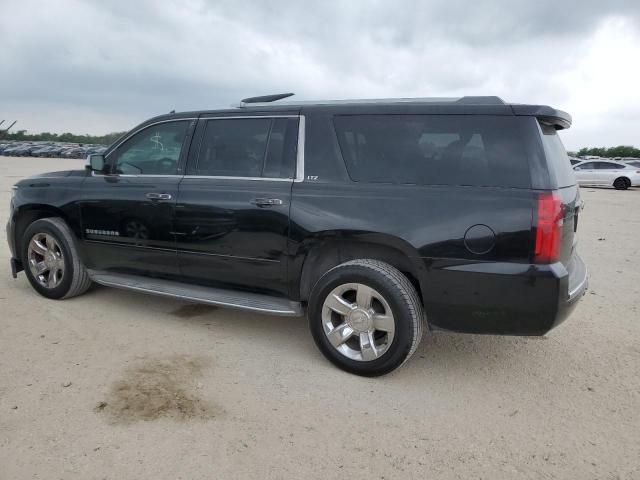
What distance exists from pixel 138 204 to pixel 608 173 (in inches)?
998

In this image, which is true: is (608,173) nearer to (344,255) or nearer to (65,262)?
(344,255)

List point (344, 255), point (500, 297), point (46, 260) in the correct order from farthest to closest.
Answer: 1. point (46, 260)
2. point (344, 255)
3. point (500, 297)

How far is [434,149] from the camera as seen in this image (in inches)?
131

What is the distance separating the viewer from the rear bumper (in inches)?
118

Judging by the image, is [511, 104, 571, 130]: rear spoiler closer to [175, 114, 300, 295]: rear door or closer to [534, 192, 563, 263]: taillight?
[534, 192, 563, 263]: taillight

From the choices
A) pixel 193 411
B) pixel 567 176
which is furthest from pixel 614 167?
pixel 193 411

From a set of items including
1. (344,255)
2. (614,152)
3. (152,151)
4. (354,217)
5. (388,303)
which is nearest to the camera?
(388,303)

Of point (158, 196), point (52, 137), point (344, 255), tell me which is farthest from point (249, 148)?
point (52, 137)

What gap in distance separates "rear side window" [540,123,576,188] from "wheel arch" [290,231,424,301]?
97cm

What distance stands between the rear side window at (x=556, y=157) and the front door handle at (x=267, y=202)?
176 cm

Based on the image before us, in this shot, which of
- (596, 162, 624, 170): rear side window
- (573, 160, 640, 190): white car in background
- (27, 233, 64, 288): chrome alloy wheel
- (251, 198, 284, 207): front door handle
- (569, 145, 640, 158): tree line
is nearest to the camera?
(251, 198, 284, 207): front door handle

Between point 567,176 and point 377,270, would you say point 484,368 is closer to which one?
point 377,270

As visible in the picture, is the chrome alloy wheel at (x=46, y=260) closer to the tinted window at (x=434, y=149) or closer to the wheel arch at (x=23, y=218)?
the wheel arch at (x=23, y=218)

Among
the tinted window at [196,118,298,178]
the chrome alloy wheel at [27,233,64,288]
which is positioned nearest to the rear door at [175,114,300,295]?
the tinted window at [196,118,298,178]
